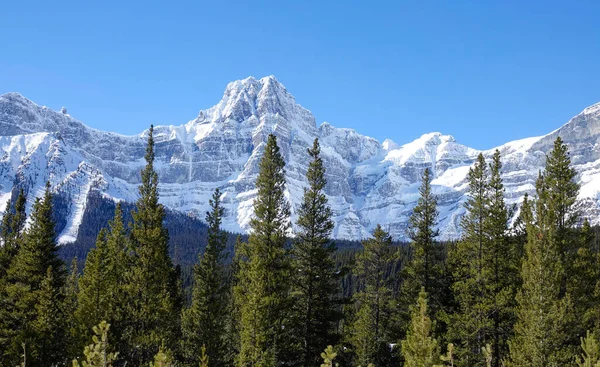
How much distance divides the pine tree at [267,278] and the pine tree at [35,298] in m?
12.3

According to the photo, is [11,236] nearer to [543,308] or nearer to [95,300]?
[95,300]

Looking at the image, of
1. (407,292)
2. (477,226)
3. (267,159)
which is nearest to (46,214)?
(267,159)

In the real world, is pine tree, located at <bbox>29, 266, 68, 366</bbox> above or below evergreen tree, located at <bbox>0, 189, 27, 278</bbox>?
below

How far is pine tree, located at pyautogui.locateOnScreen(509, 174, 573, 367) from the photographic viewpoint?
1025 inches

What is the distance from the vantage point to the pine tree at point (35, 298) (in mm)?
31016

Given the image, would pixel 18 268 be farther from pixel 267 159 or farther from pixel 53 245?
pixel 267 159

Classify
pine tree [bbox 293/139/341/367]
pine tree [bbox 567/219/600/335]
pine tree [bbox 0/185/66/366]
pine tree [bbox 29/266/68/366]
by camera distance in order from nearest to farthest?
pine tree [bbox 567/219/600/335], pine tree [bbox 0/185/66/366], pine tree [bbox 29/266/68/366], pine tree [bbox 293/139/341/367]

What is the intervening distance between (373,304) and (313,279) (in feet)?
29.8

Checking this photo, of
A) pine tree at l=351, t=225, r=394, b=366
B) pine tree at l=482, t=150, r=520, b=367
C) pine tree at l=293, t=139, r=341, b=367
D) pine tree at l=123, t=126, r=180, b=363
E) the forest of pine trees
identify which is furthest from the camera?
pine tree at l=351, t=225, r=394, b=366

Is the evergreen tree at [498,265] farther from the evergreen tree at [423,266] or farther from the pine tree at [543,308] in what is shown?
the pine tree at [543,308]

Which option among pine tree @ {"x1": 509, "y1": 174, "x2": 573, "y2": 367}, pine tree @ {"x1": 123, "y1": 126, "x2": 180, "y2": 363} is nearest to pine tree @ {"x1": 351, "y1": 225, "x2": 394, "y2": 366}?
pine tree @ {"x1": 509, "y1": 174, "x2": 573, "y2": 367}

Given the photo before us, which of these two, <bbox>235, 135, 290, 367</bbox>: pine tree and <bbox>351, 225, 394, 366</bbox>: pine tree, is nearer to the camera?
<bbox>235, 135, 290, 367</bbox>: pine tree

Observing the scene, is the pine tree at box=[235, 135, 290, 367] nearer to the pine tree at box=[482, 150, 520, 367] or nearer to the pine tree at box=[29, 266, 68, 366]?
the pine tree at box=[29, 266, 68, 366]

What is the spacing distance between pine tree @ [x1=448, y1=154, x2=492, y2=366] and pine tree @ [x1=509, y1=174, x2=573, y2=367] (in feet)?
15.3
